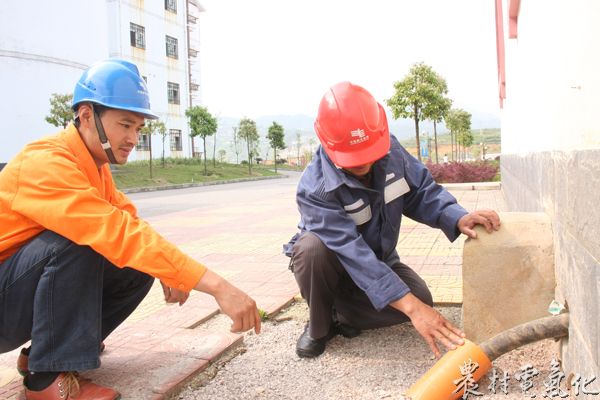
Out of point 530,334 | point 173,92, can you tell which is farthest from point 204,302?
point 173,92

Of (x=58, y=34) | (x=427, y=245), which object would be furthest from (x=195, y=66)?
(x=427, y=245)

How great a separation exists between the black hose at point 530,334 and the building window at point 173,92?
33.7 meters

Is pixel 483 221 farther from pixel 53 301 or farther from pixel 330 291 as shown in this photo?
pixel 53 301

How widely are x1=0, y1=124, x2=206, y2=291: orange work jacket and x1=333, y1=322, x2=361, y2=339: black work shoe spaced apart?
45.9 inches

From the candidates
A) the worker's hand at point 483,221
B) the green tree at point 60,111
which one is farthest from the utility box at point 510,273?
the green tree at point 60,111

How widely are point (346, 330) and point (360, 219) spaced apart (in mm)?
692

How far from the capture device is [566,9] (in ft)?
6.72

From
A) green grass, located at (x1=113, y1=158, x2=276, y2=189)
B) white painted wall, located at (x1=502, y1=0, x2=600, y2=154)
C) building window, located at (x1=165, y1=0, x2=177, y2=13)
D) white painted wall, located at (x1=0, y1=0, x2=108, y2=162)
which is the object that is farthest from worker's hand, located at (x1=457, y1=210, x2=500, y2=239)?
building window, located at (x1=165, y1=0, x2=177, y2=13)

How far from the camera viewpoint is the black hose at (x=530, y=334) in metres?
1.96

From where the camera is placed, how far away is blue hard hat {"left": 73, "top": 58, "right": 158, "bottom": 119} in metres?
2.06

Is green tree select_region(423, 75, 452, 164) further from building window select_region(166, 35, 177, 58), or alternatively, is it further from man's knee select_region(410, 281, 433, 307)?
building window select_region(166, 35, 177, 58)

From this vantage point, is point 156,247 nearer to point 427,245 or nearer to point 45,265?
point 45,265

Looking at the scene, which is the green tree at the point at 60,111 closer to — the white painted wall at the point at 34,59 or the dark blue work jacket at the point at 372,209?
the white painted wall at the point at 34,59

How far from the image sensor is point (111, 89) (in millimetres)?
2068
